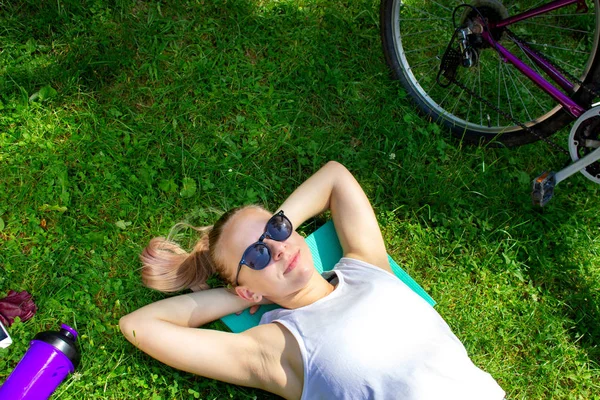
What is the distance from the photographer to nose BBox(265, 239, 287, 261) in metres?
2.77

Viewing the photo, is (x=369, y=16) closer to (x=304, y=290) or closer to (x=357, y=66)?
(x=357, y=66)

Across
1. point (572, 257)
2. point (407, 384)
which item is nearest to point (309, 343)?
point (407, 384)

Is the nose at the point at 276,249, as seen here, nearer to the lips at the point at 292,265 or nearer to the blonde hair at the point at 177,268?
the lips at the point at 292,265

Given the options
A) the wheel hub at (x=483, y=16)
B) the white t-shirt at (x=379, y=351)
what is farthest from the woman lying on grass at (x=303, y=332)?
the wheel hub at (x=483, y=16)

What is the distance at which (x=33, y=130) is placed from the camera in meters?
3.82

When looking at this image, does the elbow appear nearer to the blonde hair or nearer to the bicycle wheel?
the blonde hair

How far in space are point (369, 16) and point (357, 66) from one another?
0.51m

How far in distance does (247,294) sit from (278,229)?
444mm

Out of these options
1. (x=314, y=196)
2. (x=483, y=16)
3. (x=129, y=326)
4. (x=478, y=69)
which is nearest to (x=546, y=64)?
(x=483, y=16)

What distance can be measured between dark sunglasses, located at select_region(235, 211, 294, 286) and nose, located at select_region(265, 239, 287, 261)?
2cm

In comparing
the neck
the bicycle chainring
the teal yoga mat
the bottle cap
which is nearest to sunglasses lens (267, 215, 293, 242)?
the neck

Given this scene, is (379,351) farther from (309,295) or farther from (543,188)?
(543,188)

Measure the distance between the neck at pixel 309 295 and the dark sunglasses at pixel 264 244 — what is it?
0.29 meters

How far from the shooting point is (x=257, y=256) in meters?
2.75
